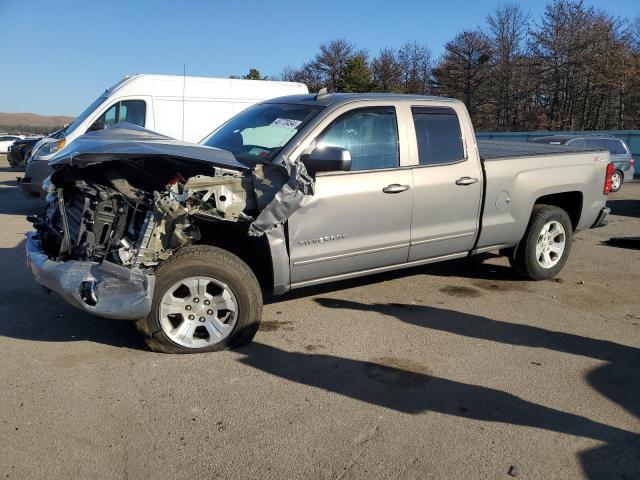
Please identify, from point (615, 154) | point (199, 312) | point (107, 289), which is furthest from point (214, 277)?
point (615, 154)

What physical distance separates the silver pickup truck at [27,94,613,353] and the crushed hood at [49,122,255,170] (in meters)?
0.02

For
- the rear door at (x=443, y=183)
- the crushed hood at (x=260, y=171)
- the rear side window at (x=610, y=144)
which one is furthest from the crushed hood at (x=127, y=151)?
the rear side window at (x=610, y=144)

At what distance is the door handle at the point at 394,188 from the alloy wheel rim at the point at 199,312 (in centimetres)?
161

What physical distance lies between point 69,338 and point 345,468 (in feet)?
8.87

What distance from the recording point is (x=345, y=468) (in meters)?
2.81

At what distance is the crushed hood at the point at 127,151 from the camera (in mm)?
3768

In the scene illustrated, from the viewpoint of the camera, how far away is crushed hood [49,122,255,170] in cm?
377

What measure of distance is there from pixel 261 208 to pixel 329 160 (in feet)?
2.07

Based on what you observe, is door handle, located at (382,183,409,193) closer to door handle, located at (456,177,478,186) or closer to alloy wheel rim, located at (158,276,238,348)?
door handle, located at (456,177,478,186)

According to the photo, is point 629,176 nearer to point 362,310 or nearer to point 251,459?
point 362,310

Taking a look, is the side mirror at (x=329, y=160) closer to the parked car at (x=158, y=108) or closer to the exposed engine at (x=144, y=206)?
→ the exposed engine at (x=144, y=206)

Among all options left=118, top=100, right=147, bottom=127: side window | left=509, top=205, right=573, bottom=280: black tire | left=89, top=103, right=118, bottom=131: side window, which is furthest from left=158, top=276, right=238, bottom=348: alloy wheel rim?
left=89, top=103, right=118, bottom=131: side window

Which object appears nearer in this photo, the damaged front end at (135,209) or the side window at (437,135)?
the damaged front end at (135,209)

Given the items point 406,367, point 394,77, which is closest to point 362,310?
point 406,367
